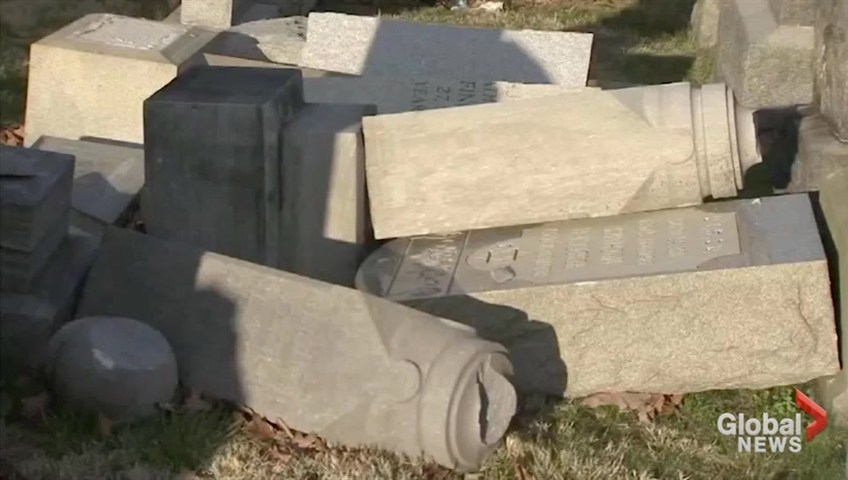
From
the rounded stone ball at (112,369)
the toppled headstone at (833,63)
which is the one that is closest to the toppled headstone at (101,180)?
the rounded stone ball at (112,369)

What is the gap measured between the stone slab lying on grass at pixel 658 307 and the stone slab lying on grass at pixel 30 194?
1112mm

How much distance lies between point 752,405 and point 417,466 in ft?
4.30

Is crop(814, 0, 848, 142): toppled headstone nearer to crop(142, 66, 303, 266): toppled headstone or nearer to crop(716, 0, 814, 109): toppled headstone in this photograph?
crop(716, 0, 814, 109): toppled headstone

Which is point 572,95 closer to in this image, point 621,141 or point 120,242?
point 621,141

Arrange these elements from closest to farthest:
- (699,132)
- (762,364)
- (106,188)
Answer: (762,364)
(699,132)
(106,188)

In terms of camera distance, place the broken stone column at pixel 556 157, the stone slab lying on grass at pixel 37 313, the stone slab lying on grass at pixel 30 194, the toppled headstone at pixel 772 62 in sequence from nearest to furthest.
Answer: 1. the stone slab lying on grass at pixel 30 194
2. the stone slab lying on grass at pixel 37 313
3. the broken stone column at pixel 556 157
4. the toppled headstone at pixel 772 62

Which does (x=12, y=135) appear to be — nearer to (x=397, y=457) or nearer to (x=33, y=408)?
(x=33, y=408)

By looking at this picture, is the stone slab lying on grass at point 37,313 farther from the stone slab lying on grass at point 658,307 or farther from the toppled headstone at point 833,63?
the toppled headstone at point 833,63

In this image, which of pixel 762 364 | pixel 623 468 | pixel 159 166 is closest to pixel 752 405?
pixel 762 364

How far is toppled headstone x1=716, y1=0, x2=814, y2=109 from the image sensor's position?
6.29 metres

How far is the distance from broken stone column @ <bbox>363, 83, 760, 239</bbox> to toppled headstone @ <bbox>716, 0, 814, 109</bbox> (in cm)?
172

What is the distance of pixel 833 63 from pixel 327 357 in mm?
2921

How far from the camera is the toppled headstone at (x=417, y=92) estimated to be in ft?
19.5

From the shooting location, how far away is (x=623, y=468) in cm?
392
